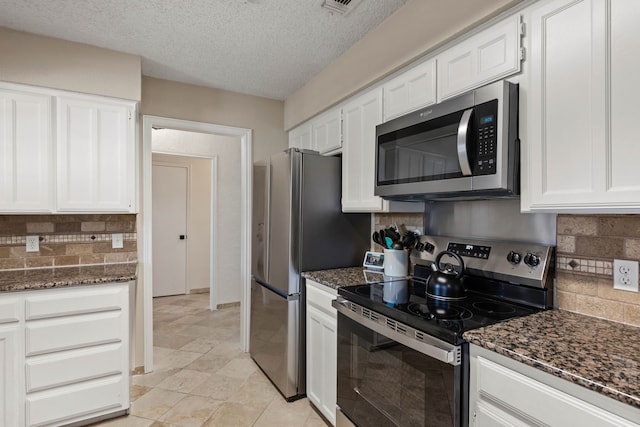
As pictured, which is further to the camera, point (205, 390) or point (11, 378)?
point (205, 390)

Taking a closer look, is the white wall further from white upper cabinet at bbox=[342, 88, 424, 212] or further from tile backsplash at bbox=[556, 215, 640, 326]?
tile backsplash at bbox=[556, 215, 640, 326]

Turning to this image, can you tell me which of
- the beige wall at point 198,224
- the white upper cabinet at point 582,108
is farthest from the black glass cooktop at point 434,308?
the beige wall at point 198,224

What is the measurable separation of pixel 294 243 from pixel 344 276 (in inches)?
16.7

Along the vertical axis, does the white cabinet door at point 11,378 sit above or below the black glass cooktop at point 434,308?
below

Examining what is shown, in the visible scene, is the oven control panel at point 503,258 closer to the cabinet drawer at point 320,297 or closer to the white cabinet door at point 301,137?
the cabinet drawer at point 320,297

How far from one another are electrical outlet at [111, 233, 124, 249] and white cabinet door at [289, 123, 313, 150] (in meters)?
1.71

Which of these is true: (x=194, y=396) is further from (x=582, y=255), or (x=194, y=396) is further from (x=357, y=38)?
(x=357, y=38)

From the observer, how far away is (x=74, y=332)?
2074mm

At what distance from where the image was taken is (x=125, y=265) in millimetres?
2611

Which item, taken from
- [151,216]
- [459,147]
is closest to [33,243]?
[151,216]

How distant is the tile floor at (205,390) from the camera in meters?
2.18

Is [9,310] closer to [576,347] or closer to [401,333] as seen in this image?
[401,333]

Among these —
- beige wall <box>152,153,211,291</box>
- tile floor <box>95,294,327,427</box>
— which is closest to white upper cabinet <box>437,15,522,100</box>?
tile floor <box>95,294,327,427</box>

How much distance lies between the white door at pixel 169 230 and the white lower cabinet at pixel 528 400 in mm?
4756
